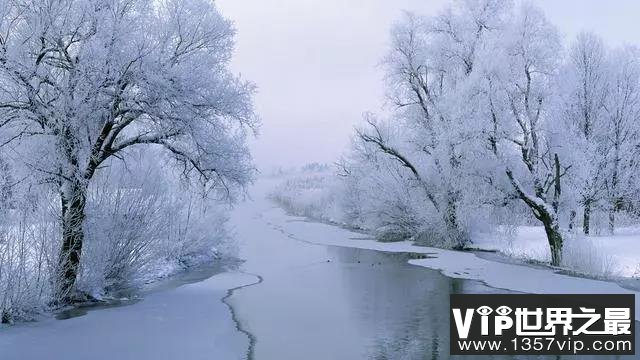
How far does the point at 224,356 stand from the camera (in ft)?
32.4

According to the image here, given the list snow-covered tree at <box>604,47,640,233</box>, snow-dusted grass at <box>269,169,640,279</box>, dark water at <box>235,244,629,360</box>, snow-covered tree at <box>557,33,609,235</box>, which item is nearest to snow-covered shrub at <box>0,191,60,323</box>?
dark water at <box>235,244,629,360</box>

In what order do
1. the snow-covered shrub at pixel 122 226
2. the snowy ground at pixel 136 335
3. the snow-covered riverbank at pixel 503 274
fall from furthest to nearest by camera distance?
1. the snow-covered riverbank at pixel 503 274
2. the snow-covered shrub at pixel 122 226
3. the snowy ground at pixel 136 335

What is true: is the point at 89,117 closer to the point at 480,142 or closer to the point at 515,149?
the point at 480,142

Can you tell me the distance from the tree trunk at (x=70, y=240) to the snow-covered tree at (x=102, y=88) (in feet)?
0.09

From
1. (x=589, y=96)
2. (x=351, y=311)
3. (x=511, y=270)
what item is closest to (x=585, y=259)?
(x=511, y=270)

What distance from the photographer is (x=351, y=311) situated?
45.6ft

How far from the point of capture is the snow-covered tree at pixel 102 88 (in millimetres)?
12242

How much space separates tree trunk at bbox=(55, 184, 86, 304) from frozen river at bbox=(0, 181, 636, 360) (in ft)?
3.92

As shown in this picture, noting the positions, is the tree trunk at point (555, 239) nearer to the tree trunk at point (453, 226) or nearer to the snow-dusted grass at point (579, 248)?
the snow-dusted grass at point (579, 248)

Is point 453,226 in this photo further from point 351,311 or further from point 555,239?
point 351,311

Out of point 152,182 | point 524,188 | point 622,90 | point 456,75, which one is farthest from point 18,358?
point 622,90

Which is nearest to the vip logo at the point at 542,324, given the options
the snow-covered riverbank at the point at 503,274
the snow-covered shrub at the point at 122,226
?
the snow-covered riverbank at the point at 503,274

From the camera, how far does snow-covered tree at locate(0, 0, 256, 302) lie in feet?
40.2

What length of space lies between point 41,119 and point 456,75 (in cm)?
2311
